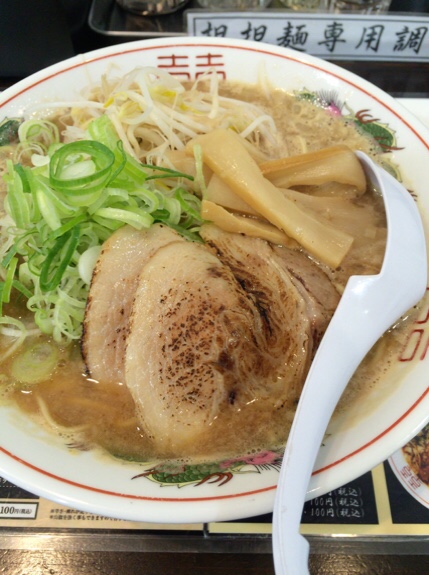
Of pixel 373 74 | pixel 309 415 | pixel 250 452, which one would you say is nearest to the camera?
pixel 309 415

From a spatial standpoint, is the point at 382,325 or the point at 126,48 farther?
the point at 126,48

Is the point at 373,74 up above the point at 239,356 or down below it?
above

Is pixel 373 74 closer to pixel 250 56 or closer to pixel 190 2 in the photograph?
pixel 250 56

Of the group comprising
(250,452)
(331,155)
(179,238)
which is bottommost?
(250,452)

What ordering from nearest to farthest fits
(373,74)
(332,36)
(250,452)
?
(250,452) → (332,36) → (373,74)

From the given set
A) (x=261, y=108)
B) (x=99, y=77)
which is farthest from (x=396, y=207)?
(x=99, y=77)

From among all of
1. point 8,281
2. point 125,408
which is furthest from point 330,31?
point 125,408
